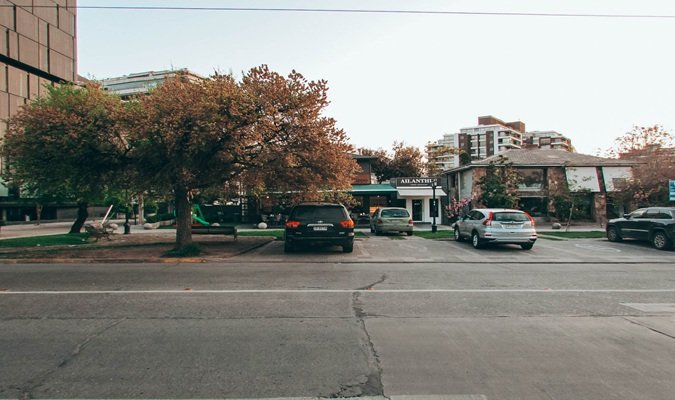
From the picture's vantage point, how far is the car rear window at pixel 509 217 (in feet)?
52.0

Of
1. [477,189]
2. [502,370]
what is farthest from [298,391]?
[477,189]

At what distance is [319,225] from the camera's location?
46.0ft

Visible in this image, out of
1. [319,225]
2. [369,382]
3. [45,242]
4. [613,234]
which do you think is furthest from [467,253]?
[45,242]

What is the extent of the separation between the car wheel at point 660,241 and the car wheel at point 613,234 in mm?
2080

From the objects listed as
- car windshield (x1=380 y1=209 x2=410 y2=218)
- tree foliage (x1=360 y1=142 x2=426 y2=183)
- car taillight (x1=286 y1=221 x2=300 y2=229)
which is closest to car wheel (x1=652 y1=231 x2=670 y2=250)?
car windshield (x1=380 y1=209 x2=410 y2=218)

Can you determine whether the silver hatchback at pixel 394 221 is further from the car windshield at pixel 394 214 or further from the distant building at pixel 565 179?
the distant building at pixel 565 179

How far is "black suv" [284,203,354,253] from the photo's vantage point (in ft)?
45.9

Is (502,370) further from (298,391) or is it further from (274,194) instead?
(274,194)

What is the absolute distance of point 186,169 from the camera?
12.8 m

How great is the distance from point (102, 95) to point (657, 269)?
16761 millimetres

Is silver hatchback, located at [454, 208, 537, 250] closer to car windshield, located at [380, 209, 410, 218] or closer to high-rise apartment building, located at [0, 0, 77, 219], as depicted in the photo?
car windshield, located at [380, 209, 410, 218]

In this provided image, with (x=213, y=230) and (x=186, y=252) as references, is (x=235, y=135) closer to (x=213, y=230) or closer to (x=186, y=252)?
(x=186, y=252)

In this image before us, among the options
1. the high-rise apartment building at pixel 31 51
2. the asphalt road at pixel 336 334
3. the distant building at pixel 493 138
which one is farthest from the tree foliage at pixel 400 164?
the distant building at pixel 493 138

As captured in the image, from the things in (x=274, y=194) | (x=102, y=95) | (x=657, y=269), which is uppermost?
(x=102, y=95)
